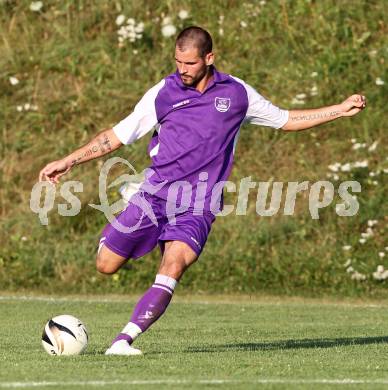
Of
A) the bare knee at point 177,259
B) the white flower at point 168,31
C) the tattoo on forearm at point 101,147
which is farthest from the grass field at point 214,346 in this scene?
the white flower at point 168,31

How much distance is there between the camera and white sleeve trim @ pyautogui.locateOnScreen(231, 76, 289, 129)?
380 inches

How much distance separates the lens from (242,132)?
19953mm

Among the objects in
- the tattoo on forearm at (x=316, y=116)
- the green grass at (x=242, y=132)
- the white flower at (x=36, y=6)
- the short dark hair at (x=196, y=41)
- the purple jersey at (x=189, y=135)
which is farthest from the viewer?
the white flower at (x=36, y=6)

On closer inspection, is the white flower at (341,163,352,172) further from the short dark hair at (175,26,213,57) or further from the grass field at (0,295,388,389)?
the short dark hair at (175,26,213,57)

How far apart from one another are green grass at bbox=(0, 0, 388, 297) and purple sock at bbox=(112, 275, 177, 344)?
8.88 metres

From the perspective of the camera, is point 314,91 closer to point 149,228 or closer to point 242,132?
point 242,132

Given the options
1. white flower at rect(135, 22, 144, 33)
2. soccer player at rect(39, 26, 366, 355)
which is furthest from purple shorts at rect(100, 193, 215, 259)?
white flower at rect(135, 22, 144, 33)

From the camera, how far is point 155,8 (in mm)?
21953

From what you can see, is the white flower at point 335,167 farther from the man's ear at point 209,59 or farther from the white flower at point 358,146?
the man's ear at point 209,59

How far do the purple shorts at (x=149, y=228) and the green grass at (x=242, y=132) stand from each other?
8.32 metres

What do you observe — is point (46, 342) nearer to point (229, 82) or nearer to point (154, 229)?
point (154, 229)

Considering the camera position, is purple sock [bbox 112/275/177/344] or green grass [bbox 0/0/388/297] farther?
green grass [bbox 0/0/388/297]

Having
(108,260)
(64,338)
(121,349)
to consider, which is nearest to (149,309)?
(121,349)

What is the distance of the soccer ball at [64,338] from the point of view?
882 centimetres
